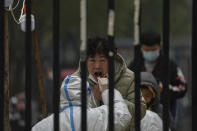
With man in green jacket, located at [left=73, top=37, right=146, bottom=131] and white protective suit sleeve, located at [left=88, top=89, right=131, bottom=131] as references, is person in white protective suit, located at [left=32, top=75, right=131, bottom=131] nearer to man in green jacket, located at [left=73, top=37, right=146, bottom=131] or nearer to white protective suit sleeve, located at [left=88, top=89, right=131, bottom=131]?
white protective suit sleeve, located at [left=88, top=89, right=131, bottom=131]

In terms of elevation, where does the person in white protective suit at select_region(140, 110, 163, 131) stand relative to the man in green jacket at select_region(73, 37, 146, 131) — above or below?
below

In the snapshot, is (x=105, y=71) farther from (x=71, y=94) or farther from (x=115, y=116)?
(x=115, y=116)

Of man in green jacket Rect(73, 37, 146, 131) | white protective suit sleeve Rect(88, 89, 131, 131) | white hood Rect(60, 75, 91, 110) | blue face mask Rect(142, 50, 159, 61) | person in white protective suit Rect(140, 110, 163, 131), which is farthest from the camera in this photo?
blue face mask Rect(142, 50, 159, 61)

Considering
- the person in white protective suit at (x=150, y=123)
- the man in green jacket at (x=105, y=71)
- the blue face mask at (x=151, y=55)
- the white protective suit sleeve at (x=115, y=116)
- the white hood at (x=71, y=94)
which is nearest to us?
the white protective suit sleeve at (x=115, y=116)

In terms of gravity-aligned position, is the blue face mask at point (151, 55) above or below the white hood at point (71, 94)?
below

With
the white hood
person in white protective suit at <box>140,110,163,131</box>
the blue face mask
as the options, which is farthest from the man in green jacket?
the blue face mask

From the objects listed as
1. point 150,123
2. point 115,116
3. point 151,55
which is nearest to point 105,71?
point 115,116

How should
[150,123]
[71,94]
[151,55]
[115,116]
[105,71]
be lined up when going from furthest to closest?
[151,55]
[150,123]
[105,71]
[71,94]
[115,116]

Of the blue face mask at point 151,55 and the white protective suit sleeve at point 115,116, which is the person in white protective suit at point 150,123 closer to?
the white protective suit sleeve at point 115,116

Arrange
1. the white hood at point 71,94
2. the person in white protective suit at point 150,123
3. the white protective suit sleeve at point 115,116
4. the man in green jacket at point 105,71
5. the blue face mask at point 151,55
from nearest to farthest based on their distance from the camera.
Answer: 1. the white protective suit sleeve at point 115,116
2. the white hood at point 71,94
3. the man in green jacket at point 105,71
4. the person in white protective suit at point 150,123
5. the blue face mask at point 151,55

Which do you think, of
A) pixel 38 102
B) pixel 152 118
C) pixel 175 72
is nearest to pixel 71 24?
pixel 38 102

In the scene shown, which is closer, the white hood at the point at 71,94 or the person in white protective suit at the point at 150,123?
the white hood at the point at 71,94

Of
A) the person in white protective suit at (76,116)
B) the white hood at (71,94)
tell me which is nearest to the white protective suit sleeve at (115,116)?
the person in white protective suit at (76,116)
